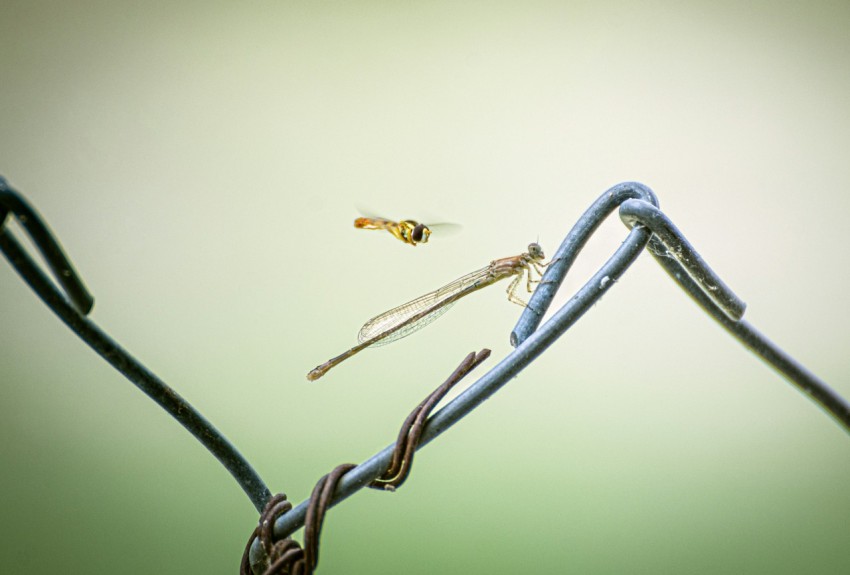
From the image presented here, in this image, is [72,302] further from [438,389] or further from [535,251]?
[535,251]

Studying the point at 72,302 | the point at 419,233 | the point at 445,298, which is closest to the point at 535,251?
the point at 445,298

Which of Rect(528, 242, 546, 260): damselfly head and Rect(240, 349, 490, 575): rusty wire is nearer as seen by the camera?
Rect(240, 349, 490, 575): rusty wire

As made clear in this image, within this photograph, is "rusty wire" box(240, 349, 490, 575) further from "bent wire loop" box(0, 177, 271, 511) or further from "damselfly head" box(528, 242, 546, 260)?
"damselfly head" box(528, 242, 546, 260)

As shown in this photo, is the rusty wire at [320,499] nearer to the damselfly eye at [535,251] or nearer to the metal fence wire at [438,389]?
the metal fence wire at [438,389]

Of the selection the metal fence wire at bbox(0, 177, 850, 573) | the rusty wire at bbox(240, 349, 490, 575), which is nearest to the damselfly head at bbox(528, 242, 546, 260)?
the metal fence wire at bbox(0, 177, 850, 573)

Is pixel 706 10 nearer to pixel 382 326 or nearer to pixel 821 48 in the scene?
pixel 821 48

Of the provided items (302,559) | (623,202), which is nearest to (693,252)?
(623,202)

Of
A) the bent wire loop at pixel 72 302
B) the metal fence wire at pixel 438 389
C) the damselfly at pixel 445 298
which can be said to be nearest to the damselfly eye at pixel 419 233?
the damselfly at pixel 445 298
